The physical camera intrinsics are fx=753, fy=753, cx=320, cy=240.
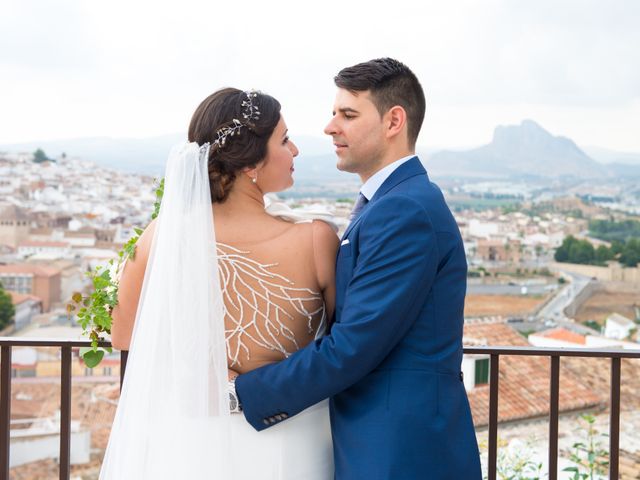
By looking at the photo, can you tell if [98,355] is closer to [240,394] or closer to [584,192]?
[240,394]

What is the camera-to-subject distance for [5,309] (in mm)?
34062

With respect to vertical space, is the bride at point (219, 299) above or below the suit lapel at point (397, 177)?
below

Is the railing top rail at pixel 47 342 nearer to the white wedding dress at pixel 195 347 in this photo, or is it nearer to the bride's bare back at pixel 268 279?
the white wedding dress at pixel 195 347

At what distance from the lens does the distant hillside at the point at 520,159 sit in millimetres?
38906

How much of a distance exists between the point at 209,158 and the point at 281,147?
13cm

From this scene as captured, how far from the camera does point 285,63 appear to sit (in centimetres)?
4297

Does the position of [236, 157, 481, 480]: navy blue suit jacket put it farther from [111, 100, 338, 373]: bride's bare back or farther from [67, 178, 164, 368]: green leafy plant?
[67, 178, 164, 368]: green leafy plant

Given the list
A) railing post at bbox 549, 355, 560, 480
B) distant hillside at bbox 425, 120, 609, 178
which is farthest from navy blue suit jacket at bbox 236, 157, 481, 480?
distant hillside at bbox 425, 120, 609, 178

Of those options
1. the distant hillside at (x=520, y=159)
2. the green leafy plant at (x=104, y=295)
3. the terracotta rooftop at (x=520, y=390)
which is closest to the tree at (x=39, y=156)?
the distant hillside at (x=520, y=159)

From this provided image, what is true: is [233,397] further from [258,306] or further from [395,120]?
[395,120]

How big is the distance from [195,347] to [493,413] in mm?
979

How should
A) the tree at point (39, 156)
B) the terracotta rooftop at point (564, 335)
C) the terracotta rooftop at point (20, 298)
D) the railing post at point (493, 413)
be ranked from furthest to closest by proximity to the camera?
the tree at point (39, 156) < the terracotta rooftop at point (20, 298) < the terracotta rooftop at point (564, 335) < the railing post at point (493, 413)

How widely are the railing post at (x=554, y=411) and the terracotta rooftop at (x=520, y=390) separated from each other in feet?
72.4

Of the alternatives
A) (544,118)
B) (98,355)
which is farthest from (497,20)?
(98,355)
